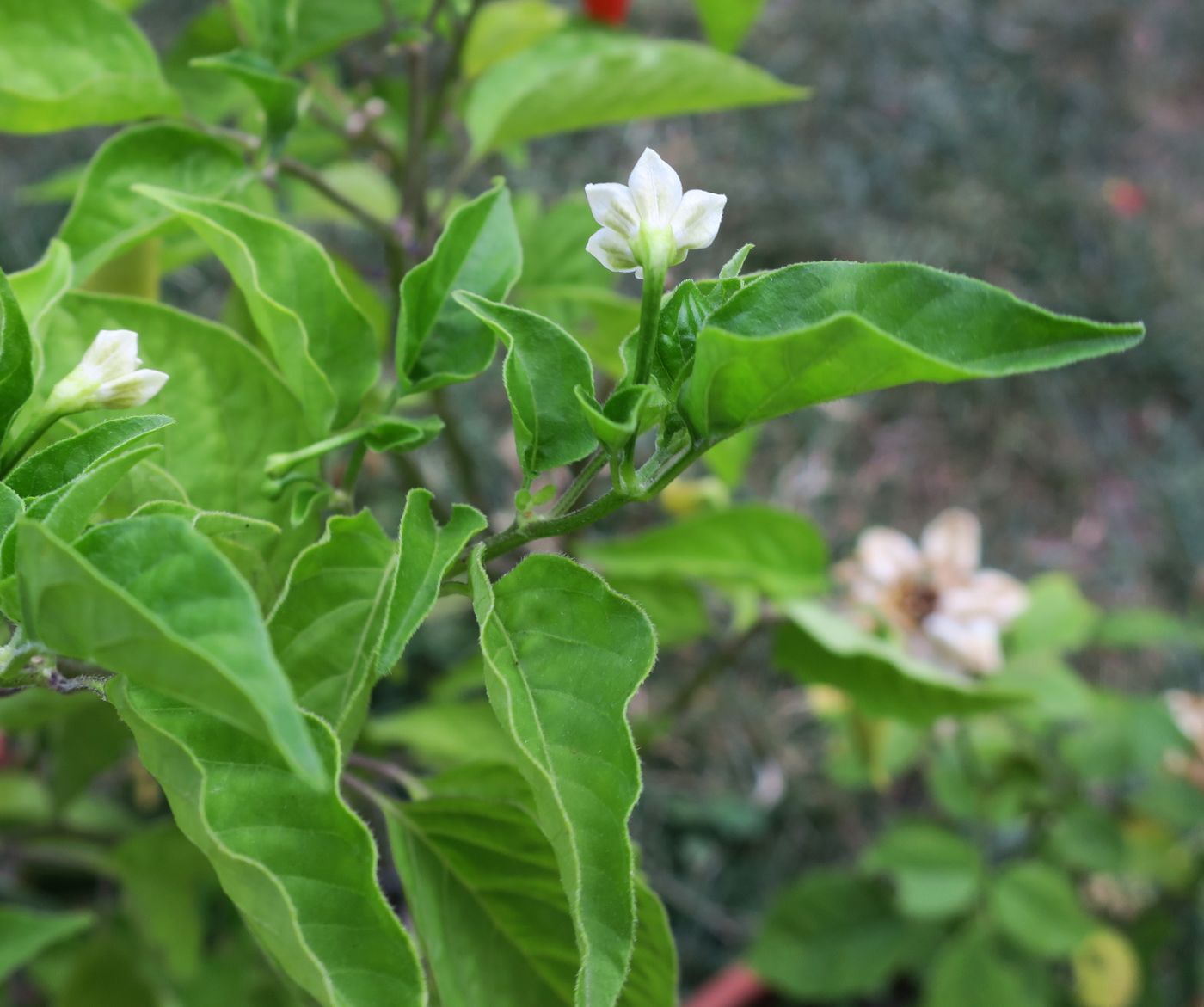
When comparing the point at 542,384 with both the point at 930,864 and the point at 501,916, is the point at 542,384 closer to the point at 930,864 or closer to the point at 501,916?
the point at 501,916

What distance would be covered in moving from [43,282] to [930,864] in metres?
0.80

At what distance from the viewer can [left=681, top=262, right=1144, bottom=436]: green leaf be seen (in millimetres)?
281

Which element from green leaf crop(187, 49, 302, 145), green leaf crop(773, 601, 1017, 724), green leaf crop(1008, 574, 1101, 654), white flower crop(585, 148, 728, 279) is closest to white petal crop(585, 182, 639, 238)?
white flower crop(585, 148, 728, 279)

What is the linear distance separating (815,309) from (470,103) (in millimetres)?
399

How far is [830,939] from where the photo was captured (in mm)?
1000

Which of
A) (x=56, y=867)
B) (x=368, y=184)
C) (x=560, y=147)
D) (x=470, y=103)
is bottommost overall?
(x=56, y=867)

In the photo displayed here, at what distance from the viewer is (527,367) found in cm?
35

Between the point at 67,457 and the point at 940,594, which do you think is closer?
the point at 67,457

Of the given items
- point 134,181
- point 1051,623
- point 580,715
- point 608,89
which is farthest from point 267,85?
point 1051,623

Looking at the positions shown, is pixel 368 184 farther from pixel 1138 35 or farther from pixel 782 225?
pixel 1138 35

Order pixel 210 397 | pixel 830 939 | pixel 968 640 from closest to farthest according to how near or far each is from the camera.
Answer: pixel 210 397 < pixel 968 640 < pixel 830 939

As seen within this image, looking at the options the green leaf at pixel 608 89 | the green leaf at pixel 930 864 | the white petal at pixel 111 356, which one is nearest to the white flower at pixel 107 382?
the white petal at pixel 111 356

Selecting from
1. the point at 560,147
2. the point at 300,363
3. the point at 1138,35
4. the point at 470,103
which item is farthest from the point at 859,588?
the point at 1138,35

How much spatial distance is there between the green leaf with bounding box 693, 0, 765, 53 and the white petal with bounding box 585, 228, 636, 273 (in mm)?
406
